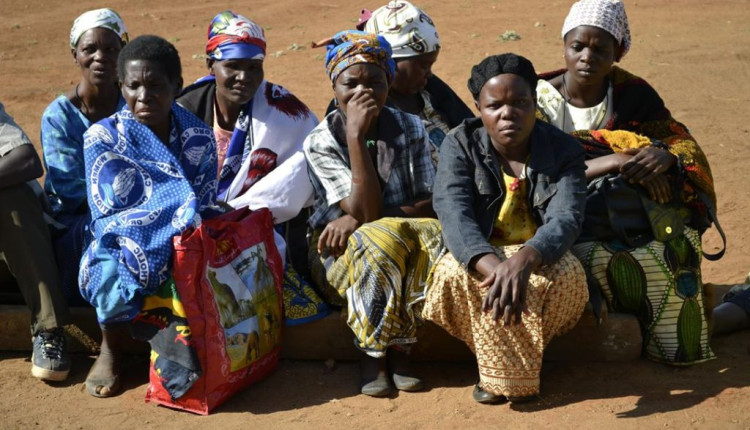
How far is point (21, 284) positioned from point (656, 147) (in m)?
3.15

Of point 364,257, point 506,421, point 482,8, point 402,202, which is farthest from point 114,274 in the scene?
point 482,8

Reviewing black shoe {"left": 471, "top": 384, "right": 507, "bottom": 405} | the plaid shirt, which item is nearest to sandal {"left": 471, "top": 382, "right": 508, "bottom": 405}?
black shoe {"left": 471, "top": 384, "right": 507, "bottom": 405}

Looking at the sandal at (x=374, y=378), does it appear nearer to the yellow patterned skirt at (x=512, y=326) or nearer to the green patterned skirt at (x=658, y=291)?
the yellow patterned skirt at (x=512, y=326)

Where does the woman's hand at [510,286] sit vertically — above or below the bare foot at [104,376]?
above

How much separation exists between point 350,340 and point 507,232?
94 centimetres

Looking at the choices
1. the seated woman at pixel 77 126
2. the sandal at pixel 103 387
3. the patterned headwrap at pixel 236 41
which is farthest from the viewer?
the patterned headwrap at pixel 236 41

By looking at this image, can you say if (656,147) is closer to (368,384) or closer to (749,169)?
(368,384)

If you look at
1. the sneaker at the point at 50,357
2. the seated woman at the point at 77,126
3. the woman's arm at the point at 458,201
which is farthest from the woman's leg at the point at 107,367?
the woman's arm at the point at 458,201

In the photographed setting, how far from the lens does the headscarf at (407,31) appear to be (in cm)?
539

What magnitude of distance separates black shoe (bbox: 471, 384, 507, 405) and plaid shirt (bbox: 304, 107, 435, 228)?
1.01 meters

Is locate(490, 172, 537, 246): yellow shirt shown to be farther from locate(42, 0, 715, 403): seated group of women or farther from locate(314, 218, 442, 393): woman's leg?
locate(314, 218, 442, 393): woman's leg

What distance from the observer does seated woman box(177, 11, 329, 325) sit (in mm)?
4969

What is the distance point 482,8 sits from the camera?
14.4 meters

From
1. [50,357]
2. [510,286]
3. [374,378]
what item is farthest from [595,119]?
[50,357]
